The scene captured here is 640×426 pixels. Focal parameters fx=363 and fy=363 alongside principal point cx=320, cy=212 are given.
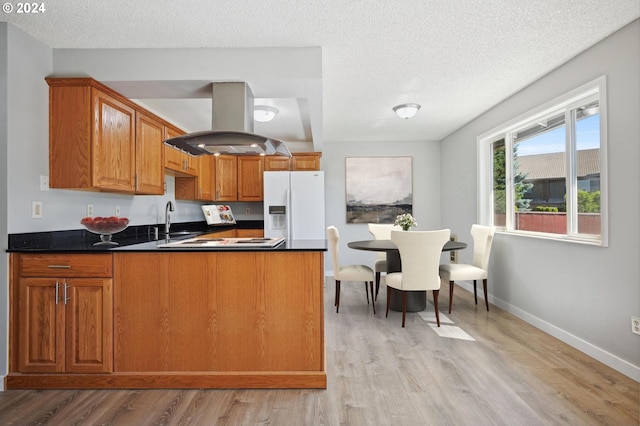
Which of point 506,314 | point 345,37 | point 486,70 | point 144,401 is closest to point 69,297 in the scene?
point 144,401

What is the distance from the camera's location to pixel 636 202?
2.35 metres

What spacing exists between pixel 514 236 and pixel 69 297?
13.1 feet

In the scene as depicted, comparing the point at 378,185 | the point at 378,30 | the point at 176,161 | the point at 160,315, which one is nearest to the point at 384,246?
the point at 378,30

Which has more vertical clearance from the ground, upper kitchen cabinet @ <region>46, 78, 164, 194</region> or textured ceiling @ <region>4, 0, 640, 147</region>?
textured ceiling @ <region>4, 0, 640, 147</region>

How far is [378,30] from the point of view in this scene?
2457mm

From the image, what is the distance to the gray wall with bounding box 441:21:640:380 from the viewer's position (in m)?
2.39

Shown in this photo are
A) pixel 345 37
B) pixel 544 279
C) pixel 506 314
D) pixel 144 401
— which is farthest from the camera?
pixel 506 314

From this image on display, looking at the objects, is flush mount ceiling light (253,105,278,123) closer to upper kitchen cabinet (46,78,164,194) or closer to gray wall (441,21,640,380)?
upper kitchen cabinet (46,78,164,194)

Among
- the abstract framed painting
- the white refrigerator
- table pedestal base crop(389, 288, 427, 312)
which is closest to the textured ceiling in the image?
the white refrigerator

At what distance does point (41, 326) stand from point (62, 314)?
159mm

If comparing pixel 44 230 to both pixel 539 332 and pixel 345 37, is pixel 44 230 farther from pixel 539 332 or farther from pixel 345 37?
pixel 539 332

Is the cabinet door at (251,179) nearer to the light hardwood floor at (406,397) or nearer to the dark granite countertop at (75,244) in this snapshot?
the dark granite countertop at (75,244)

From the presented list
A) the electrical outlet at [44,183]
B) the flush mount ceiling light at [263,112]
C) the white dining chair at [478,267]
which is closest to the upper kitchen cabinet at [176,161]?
the flush mount ceiling light at [263,112]

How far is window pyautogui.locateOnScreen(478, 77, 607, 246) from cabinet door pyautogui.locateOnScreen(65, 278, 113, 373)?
3.45 metres
